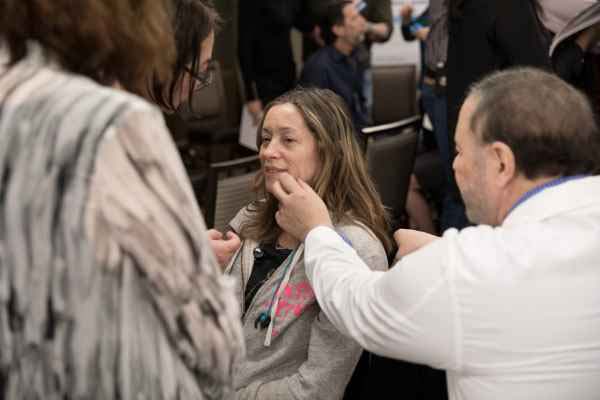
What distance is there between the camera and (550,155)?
116 cm

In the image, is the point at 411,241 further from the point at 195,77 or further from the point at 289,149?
the point at 195,77

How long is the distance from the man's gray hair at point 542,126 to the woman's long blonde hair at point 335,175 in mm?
585

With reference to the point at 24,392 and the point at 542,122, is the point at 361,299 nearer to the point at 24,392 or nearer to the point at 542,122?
the point at 542,122

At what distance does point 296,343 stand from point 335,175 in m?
0.44

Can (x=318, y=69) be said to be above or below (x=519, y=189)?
below

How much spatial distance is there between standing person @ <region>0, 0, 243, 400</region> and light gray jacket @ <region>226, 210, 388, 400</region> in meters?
0.64

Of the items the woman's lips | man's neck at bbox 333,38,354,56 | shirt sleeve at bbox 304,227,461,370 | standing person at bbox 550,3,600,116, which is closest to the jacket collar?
shirt sleeve at bbox 304,227,461,370

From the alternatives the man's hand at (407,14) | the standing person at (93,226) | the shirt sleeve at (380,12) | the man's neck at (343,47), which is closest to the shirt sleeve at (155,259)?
the standing person at (93,226)

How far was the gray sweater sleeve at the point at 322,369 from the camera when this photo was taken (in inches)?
59.4

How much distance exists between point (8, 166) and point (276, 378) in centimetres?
98

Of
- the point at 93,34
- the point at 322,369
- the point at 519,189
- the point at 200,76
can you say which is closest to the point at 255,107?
the point at 200,76

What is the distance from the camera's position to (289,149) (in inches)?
69.5

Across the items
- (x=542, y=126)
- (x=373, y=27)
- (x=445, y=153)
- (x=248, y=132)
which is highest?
(x=542, y=126)

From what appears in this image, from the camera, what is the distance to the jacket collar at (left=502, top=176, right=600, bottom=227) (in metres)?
1.13
